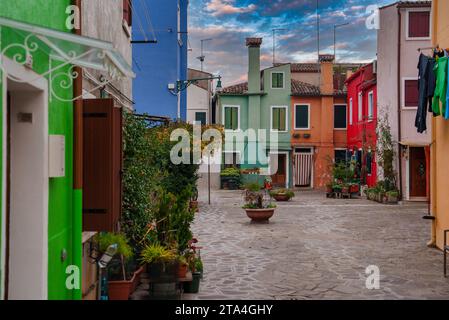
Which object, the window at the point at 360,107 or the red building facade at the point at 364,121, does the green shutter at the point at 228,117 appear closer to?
the red building facade at the point at 364,121

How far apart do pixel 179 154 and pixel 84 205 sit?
1382 cm

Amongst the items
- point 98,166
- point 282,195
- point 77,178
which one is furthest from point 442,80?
point 282,195

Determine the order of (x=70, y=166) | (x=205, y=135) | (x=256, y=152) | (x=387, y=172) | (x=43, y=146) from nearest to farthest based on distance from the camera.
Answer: (x=43, y=146) < (x=70, y=166) < (x=205, y=135) < (x=387, y=172) < (x=256, y=152)

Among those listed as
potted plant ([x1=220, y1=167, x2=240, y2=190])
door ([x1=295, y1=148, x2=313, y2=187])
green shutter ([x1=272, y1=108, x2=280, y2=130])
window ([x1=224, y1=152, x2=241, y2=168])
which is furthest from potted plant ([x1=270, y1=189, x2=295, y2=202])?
green shutter ([x1=272, y1=108, x2=280, y2=130])

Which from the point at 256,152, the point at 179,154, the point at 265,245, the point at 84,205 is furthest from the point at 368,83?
the point at 84,205

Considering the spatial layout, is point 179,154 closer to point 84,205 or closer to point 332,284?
point 332,284

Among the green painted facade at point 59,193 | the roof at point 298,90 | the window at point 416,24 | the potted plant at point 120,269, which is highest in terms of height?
the window at point 416,24

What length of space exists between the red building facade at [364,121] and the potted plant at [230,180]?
7.59 metres

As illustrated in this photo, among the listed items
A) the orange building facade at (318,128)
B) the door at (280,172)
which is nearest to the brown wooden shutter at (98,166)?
the orange building facade at (318,128)

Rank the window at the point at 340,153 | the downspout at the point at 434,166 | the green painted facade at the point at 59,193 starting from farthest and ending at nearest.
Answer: the window at the point at 340,153 < the downspout at the point at 434,166 < the green painted facade at the point at 59,193

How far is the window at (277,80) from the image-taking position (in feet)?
118

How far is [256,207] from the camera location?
1700cm

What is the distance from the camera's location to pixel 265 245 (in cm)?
1277

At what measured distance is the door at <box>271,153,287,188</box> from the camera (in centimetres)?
3616
